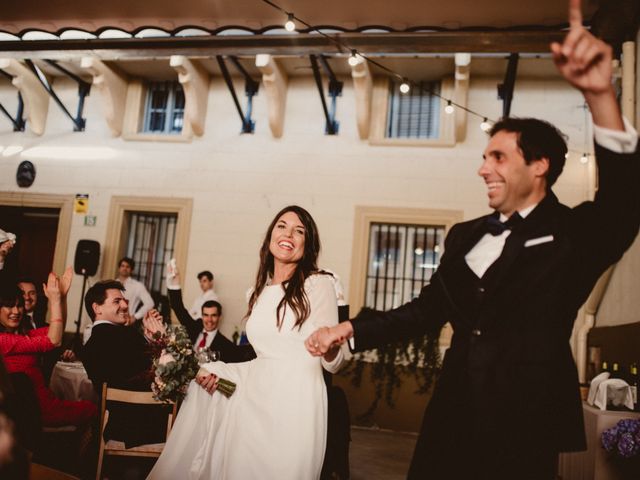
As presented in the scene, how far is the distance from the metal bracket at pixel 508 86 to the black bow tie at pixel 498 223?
5988 mm

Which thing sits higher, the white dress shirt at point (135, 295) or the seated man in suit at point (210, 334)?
the white dress shirt at point (135, 295)

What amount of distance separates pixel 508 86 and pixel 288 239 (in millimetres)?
5880

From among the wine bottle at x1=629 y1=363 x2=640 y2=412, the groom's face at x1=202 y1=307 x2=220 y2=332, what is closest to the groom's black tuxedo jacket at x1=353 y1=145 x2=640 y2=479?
the wine bottle at x1=629 y1=363 x2=640 y2=412

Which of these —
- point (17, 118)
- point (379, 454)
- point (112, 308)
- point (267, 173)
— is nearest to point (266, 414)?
point (112, 308)

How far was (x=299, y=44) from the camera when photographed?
Result: 6.14m

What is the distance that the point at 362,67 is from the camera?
755cm

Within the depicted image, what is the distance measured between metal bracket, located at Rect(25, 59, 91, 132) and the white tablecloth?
5.42 metres

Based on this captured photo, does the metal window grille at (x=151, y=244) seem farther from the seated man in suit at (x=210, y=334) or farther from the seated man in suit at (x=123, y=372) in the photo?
the seated man in suit at (x=123, y=372)

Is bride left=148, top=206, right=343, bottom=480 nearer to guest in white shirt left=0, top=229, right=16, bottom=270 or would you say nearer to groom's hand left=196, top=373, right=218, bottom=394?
groom's hand left=196, top=373, right=218, bottom=394

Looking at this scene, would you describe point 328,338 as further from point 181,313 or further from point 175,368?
point 181,313

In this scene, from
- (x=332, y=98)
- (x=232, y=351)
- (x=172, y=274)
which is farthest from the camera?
(x=332, y=98)

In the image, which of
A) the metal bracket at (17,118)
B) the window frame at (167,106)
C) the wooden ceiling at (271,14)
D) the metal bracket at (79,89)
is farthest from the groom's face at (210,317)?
the metal bracket at (17,118)

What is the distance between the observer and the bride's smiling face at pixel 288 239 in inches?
105

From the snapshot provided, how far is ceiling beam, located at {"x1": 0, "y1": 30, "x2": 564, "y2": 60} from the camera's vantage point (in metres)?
5.66
